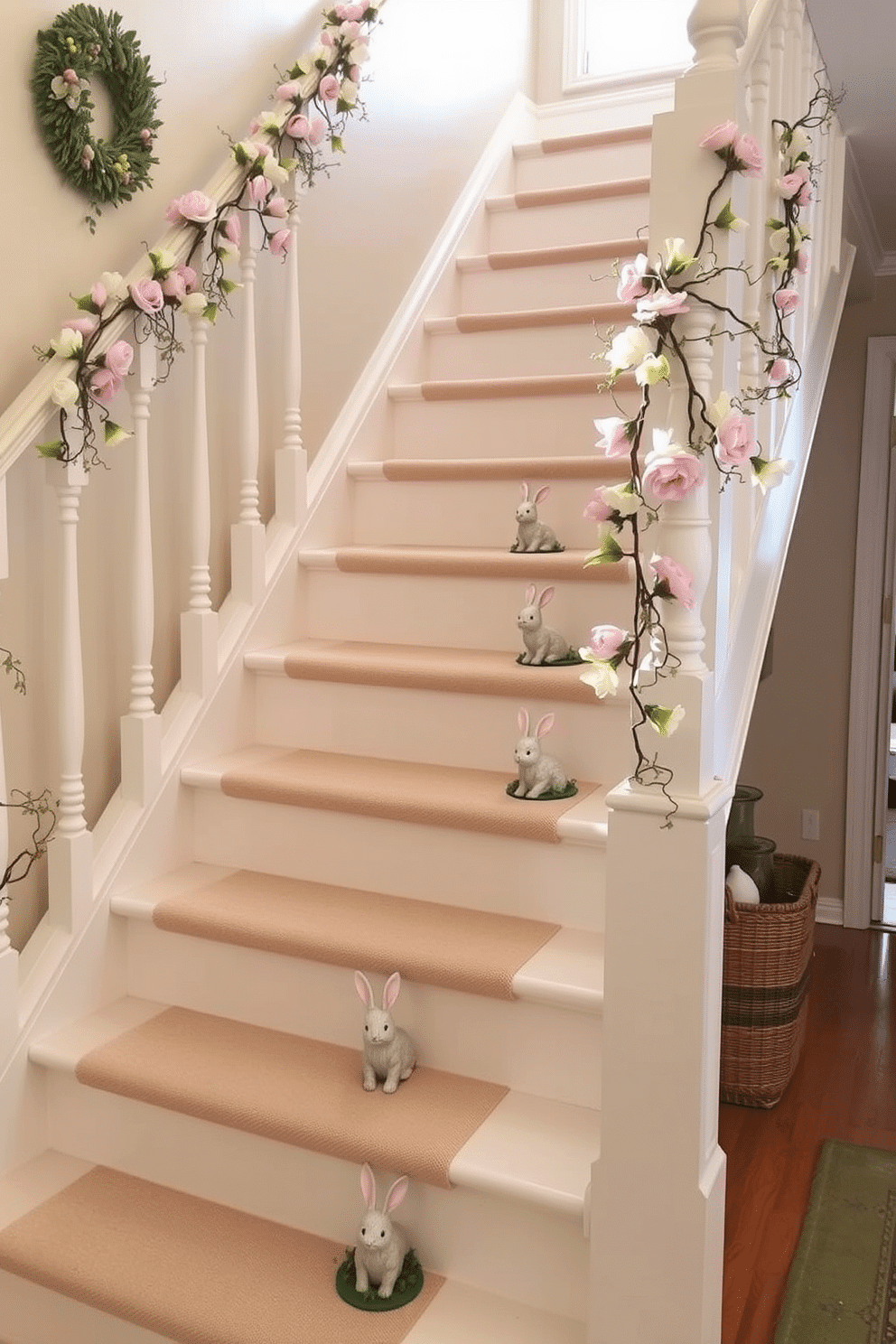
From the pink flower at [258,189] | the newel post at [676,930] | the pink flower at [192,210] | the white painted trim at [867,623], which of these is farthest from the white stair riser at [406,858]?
the white painted trim at [867,623]

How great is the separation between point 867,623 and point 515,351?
Result: 1.91 metres

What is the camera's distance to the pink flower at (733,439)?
58.9 inches

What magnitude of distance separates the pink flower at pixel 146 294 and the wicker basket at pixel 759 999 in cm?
195

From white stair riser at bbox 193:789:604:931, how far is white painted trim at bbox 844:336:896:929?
2707 mm

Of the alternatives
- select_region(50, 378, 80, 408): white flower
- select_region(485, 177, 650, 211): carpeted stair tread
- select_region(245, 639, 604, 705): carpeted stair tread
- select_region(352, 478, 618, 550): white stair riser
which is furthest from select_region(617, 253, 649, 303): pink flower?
select_region(485, 177, 650, 211): carpeted stair tread

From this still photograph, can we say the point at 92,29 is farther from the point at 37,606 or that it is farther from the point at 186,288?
the point at 37,606

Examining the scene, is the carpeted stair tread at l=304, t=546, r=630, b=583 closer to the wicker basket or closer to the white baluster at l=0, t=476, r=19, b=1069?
the white baluster at l=0, t=476, r=19, b=1069

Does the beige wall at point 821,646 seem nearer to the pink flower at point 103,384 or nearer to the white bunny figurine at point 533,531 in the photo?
the white bunny figurine at point 533,531

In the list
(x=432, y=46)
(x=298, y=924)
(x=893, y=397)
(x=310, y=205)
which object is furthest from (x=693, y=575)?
(x=893, y=397)

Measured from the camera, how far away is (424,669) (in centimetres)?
239

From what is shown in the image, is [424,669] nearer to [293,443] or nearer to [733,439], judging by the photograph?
[293,443]

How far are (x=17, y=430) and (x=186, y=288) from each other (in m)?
0.51

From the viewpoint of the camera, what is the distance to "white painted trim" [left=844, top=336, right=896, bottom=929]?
172 inches

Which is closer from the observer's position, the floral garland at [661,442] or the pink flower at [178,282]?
the floral garland at [661,442]
